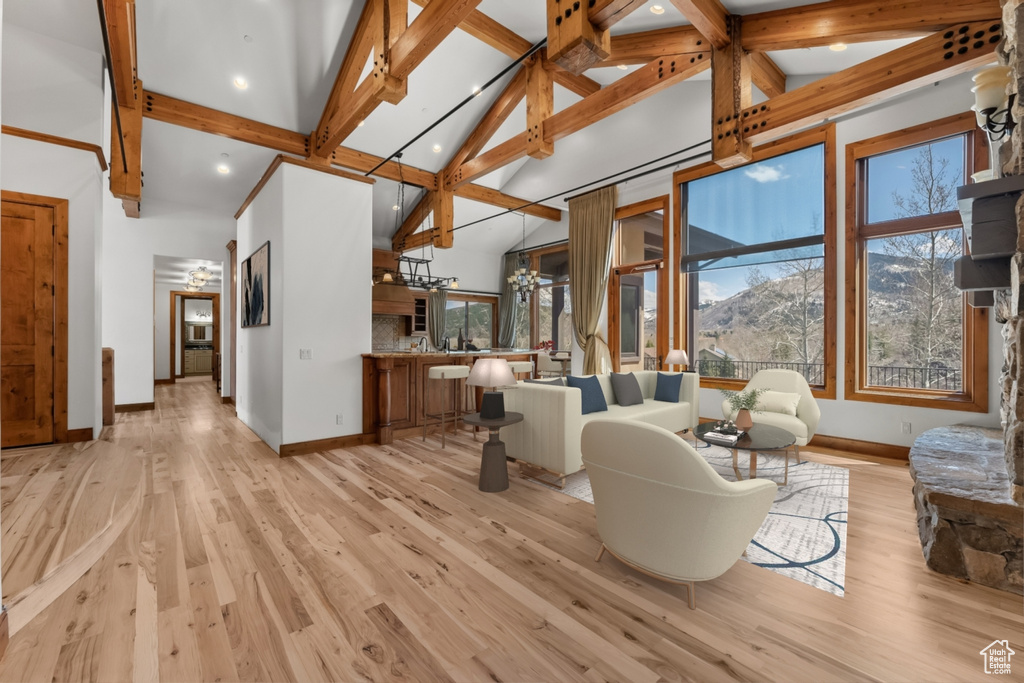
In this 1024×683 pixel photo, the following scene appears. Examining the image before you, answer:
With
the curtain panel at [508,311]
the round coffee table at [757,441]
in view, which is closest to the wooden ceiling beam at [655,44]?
the round coffee table at [757,441]

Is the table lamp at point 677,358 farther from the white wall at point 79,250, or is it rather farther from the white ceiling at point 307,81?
the white wall at point 79,250

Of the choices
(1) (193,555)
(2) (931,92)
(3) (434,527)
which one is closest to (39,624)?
(1) (193,555)

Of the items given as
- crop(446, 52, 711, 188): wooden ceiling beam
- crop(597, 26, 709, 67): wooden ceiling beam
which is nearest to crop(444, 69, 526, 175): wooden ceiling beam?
crop(446, 52, 711, 188): wooden ceiling beam

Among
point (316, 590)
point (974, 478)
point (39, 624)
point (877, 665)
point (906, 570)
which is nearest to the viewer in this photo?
point (877, 665)

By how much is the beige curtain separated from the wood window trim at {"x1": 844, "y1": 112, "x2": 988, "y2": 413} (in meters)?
3.48

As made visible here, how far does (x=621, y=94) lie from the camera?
4.53m

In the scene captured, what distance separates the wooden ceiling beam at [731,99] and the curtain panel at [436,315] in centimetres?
734

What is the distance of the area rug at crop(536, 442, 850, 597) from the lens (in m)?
2.42

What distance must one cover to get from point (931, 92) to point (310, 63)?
264 inches

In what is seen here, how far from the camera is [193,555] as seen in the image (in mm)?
2537

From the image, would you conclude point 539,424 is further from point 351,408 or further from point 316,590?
point 351,408

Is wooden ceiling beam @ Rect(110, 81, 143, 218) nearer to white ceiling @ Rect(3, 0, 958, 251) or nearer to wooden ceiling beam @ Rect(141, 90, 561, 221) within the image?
wooden ceiling beam @ Rect(141, 90, 561, 221)


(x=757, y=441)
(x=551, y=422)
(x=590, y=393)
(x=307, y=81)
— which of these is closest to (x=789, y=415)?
(x=757, y=441)

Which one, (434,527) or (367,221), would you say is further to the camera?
(367,221)
